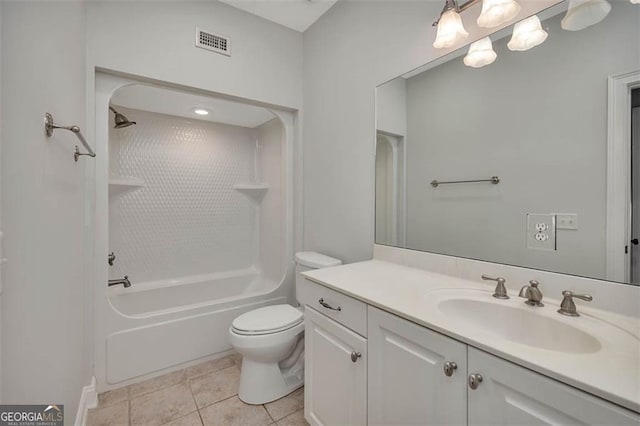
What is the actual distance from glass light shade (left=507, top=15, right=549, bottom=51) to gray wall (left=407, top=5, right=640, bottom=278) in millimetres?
25

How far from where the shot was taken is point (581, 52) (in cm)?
98

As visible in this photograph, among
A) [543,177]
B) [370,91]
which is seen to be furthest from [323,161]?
[543,177]

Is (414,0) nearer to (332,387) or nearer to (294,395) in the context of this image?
(332,387)

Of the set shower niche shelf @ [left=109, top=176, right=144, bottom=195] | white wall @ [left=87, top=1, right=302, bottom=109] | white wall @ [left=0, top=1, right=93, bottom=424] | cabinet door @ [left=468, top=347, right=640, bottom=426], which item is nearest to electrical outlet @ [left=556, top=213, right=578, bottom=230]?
cabinet door @ [left=468, top=347, right=640, bottom=426]

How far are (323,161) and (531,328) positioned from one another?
1.63 meters

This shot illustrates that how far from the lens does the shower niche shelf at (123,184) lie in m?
2.30

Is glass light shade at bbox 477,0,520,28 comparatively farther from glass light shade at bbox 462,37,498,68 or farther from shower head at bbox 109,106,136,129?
shower head at bbox 109,106,136,129

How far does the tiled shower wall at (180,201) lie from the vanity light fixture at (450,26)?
2417 millimetres

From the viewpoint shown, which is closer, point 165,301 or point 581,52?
point 581,52

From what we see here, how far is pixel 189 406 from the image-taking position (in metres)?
1.61

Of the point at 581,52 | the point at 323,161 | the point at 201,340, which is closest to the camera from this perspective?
the point at 581,52

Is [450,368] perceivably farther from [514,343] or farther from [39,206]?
[39,206]

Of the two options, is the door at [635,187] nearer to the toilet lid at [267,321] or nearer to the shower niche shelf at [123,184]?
the toilet lid at [267,321]

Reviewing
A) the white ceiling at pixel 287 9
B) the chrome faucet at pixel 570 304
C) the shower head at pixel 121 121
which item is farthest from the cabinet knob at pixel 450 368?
the shower head at pixel 121 121
